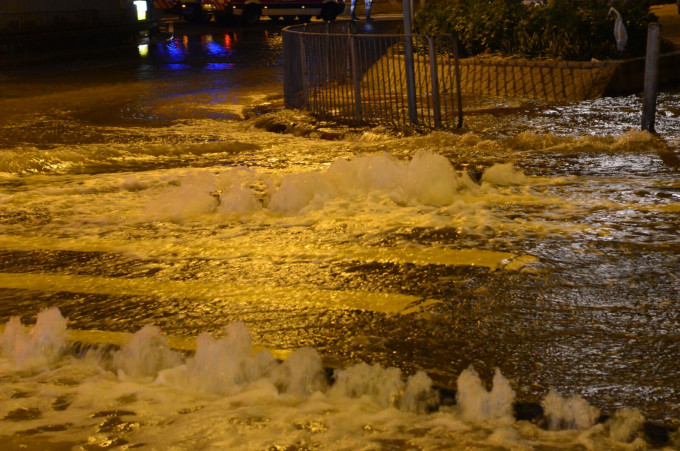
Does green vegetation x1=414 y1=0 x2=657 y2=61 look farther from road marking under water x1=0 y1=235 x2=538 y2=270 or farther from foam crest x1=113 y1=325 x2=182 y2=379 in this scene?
foam crest x1=113 y1=325 x2=182 y2=379

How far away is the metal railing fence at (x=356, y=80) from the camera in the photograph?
11.9 m

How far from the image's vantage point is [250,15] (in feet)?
133

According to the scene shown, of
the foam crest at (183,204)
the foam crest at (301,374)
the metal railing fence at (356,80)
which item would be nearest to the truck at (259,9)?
the metal railing fence at (356,80)

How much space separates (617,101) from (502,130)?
2875mm

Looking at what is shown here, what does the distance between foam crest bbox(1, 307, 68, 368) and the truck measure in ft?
119

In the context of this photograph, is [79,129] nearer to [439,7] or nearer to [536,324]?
[439,7]

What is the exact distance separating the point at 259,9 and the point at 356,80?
2983 centimetres

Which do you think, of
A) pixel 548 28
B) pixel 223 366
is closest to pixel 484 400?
pixel 223 366

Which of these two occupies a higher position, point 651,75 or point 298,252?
point 651,75

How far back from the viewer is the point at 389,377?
4359mm

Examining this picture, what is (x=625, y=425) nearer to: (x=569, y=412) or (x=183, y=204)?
(x=569, y=412)

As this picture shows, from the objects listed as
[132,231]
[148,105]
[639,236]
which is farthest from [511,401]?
[148,105]

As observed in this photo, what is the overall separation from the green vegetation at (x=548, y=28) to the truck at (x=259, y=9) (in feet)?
80.8

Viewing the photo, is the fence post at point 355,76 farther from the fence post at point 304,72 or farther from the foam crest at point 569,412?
the foam crest at point 569,412
